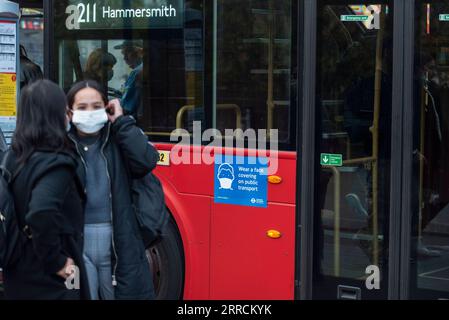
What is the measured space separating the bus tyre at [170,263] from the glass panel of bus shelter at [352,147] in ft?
3.12

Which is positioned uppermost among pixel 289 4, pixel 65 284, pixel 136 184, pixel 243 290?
pixel 289 4

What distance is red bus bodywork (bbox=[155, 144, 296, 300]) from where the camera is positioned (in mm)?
5438

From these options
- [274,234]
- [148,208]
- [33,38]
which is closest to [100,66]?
[274,234]

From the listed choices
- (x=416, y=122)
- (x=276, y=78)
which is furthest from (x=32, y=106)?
(x=416, y=122)

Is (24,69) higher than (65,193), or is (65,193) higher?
(24,69)

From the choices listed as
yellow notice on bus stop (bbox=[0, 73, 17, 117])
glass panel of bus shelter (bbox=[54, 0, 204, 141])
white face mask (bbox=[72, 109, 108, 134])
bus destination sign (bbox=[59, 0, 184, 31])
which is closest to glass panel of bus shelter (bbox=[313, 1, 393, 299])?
glass panel of bus shelter (bbox=[54, 0, 204, 141])

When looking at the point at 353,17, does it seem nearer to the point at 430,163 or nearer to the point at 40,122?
the point at 430,163

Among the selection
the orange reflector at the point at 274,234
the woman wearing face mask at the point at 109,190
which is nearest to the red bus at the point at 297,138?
the orange reflector at the point at 274,234

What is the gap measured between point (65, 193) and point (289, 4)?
7.27ft

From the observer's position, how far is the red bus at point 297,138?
17.0ft

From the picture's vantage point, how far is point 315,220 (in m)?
5.42

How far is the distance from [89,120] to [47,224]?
0.72 metres

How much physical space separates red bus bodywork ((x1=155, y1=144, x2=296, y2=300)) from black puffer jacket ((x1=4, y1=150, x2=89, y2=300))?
180cm

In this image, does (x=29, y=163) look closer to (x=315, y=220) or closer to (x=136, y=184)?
(x=136, y=184)
